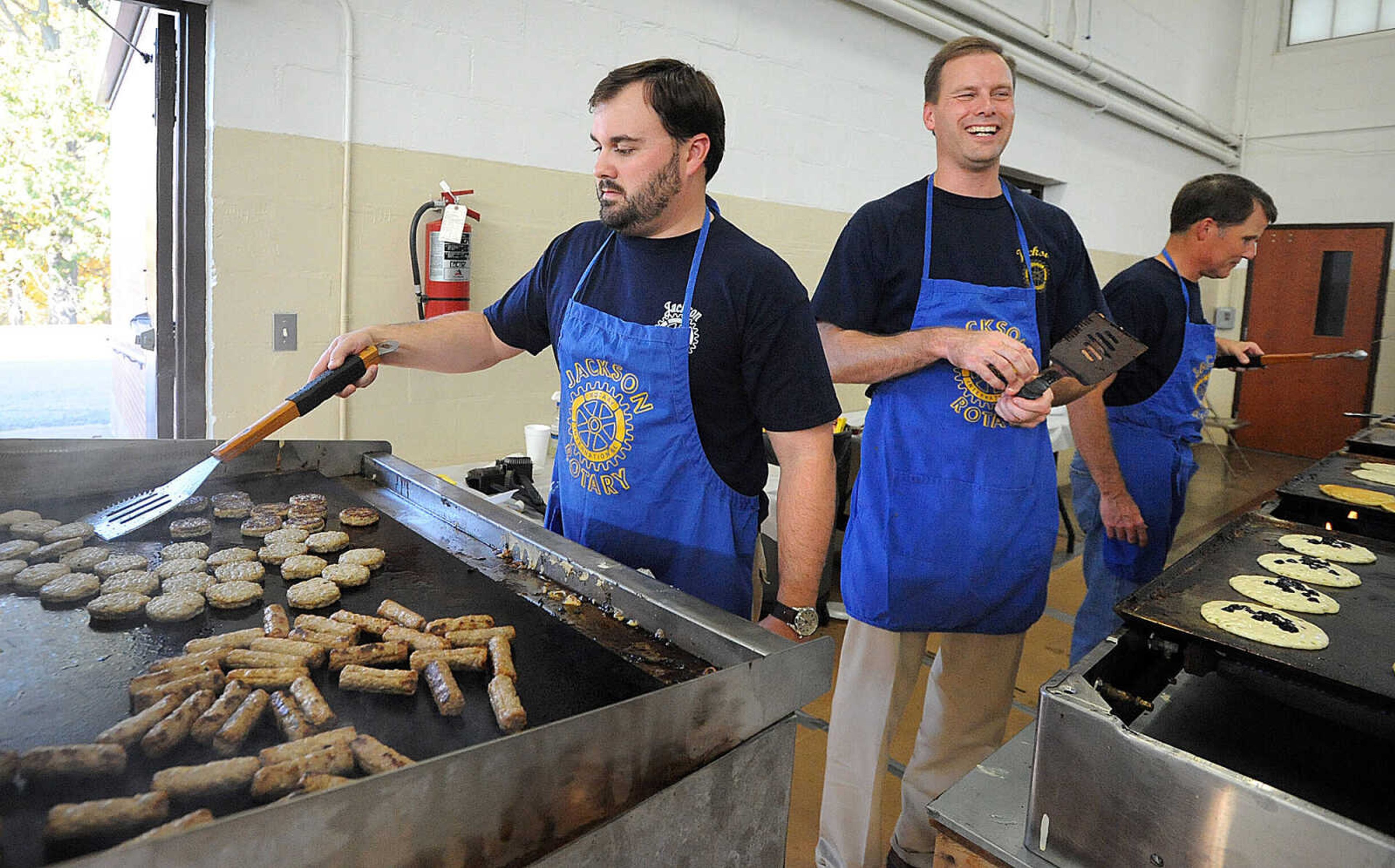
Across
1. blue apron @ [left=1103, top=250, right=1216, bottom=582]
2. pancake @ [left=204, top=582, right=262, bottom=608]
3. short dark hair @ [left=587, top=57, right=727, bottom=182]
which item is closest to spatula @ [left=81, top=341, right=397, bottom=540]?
pancake @ [left=204, top=582, right=262, bottom=608]

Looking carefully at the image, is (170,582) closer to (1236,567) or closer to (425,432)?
(425,432)

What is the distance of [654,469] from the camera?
162 centimetres

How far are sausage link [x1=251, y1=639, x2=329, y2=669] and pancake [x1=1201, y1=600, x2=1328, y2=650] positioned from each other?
4.46 ft

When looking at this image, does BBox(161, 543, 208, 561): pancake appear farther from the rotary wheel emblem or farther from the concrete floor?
the concrete floor

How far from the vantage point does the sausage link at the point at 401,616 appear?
1270 millimetres

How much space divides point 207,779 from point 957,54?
203 cm

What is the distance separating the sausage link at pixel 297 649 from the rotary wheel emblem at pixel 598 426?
658 millimetres

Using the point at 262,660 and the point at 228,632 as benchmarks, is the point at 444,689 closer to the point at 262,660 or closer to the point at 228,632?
the point at 262,660

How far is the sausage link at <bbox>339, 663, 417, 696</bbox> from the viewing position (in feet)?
3.59

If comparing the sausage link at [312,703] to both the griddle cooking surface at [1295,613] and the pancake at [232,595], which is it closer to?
the pancake at [232,595]

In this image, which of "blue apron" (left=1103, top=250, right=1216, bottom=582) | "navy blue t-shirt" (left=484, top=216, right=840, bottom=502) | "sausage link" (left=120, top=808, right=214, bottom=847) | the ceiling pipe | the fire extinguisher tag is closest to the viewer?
"sausage link" (left=120, top=808, right=214, bottom=847)

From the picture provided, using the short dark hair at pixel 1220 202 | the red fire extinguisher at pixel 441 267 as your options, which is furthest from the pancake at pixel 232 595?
the short dark hair at pixel 1220 202

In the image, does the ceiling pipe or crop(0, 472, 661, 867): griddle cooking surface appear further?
the ceiling pipe

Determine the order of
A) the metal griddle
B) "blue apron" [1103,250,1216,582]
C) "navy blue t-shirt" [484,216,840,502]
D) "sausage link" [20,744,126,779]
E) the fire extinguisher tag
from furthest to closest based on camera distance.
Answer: the fire extinguisher tag, "blue apron" [1103,250,1216,582], "navy blue t-shirt" [484,216,840,502], "sausage link" [20,744,126,779], the metal griddle
